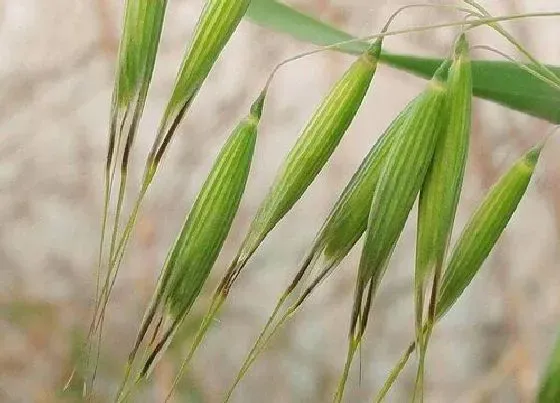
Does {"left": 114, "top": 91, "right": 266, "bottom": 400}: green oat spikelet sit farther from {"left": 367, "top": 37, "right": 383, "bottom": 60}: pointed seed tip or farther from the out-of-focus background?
the out-of-focus background

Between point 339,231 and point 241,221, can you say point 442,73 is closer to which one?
point 339,231

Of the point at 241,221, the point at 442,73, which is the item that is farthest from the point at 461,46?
the point at 241,221

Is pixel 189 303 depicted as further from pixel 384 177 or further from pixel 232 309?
pixel 232 309

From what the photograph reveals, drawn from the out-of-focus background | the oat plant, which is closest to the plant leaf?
the oat plant

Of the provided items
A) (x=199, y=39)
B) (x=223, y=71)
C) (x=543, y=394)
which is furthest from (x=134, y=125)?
(x=223, y=71)

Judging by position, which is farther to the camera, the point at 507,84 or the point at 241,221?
the point at 241,221

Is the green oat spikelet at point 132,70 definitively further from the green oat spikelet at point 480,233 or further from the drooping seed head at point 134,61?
the green oat spikelet at point 480,233
